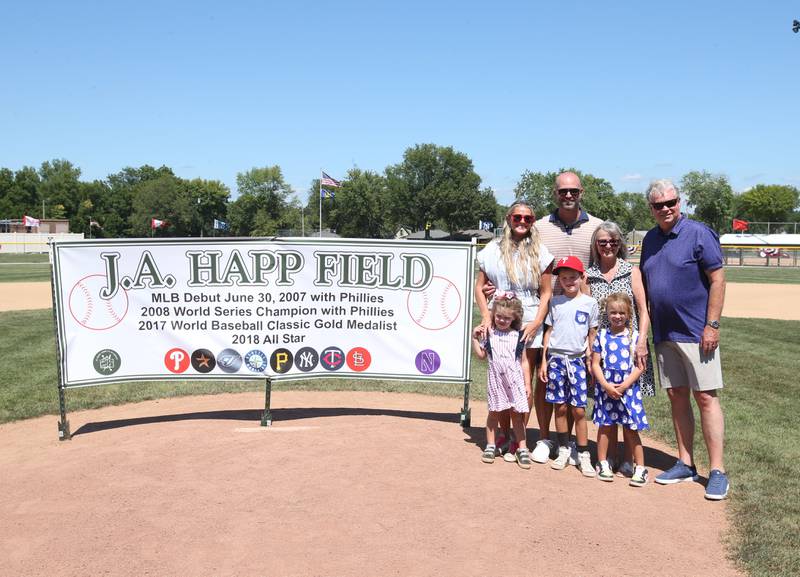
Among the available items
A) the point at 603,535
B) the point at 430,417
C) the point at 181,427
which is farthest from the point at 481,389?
the point at 603,535

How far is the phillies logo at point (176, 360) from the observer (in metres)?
6.18

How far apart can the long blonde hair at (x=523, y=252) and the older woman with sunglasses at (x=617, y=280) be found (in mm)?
406

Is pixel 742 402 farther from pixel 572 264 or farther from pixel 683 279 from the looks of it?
pixel 572 264

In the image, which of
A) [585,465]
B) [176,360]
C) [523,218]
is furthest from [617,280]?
[176,360]

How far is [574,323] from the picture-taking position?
492 centimetres

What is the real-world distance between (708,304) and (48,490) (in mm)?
4735

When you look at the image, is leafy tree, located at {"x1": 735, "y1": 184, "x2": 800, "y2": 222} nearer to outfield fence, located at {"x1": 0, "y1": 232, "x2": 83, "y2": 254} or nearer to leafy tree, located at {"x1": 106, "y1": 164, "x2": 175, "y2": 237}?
leafy tree, located at {"x1": 106, "y1": 164, "x2": 175, "y2": 237}

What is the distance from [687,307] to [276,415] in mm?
4011

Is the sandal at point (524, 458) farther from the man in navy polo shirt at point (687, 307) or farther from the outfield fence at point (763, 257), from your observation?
the outfield fence at point (763, 257)

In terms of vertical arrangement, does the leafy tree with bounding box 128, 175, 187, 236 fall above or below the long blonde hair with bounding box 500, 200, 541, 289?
above

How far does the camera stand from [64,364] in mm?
5988

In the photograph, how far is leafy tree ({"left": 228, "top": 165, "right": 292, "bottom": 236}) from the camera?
10462cm

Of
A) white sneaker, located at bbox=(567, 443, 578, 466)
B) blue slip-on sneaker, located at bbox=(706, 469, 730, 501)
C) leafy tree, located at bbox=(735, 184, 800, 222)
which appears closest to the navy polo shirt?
blue slip-on sneaker, located at bbox=(706, 469, 730, 501)

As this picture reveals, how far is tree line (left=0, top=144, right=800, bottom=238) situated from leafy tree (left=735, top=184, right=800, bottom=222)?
0.55 feet
